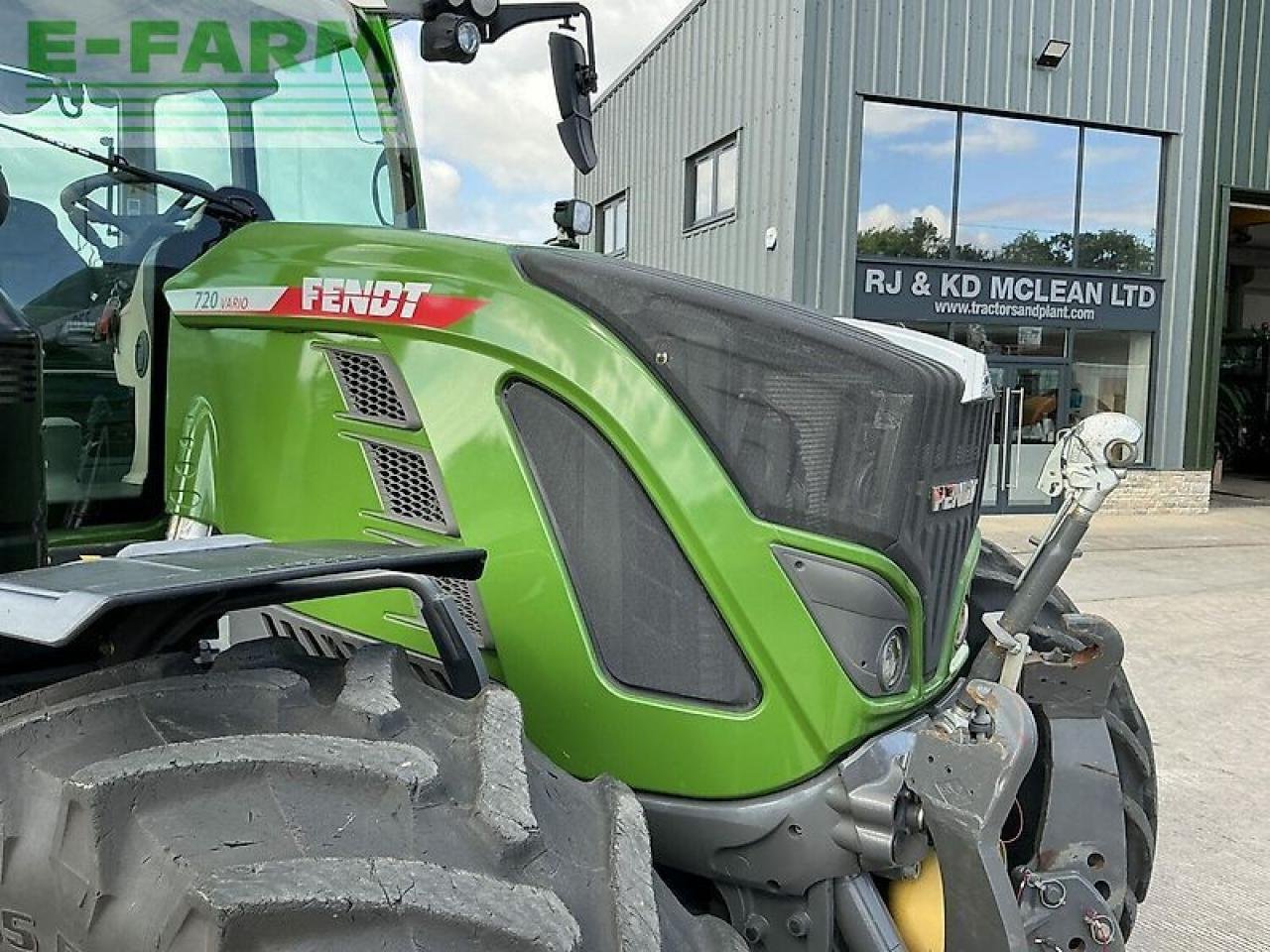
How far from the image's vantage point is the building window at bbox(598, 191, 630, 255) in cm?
1956

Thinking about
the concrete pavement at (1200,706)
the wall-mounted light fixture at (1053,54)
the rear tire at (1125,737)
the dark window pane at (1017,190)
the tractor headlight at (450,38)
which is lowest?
the concrete pavement at (1200,706)

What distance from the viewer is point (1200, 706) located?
6.07 m

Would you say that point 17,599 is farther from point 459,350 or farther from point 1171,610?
point 1171,610

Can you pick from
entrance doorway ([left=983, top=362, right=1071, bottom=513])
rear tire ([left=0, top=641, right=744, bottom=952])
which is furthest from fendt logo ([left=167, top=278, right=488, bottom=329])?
entrance doorway ([left=983, top=362, right=1071, bottom=513])

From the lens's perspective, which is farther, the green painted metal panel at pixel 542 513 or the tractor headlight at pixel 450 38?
the tractor headlight at pixel 450 38

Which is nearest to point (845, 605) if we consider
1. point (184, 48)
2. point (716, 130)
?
point (184, 48)

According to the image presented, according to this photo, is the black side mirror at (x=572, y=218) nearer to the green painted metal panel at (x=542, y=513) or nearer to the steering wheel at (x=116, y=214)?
the steering wheel at (x=116, y=214)

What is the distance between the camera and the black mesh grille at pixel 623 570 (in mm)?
1790

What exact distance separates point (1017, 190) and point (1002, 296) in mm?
1291

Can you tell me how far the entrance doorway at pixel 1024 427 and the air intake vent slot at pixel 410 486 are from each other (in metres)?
12.8

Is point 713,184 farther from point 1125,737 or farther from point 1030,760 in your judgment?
point 1030,760

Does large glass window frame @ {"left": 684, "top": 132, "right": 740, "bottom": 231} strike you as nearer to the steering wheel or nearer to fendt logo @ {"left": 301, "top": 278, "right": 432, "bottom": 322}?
the steering wheel

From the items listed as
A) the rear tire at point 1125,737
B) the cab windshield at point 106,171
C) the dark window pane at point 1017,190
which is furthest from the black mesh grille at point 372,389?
the dark window pane at point 1017,190

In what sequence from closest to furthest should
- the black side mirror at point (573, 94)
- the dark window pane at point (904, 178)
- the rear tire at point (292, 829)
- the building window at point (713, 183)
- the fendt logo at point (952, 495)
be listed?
the rear tire at point (292, 829) → the fendt logo at point (952, 495) → the black side mirror at point (573, 94) → the dark window pane at point (904, 178) → the building window at point (713, 183)
